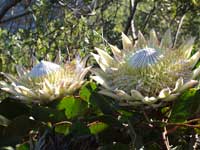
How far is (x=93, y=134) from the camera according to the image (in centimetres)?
89

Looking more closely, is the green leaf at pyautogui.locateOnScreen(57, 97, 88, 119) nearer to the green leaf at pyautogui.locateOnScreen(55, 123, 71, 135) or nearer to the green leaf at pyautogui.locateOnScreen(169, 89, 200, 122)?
the green leaf at pyautogui.locateOnScreen(55, 123, 71, 135)

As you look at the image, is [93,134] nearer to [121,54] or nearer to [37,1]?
[121,54]

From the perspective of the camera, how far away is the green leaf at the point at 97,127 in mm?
867

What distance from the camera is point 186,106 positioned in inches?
34.4

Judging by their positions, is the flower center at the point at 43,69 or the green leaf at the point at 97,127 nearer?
the green leaf at the point at 97,127

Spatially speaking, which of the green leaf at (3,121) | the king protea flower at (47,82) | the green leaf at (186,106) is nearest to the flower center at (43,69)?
the king protea flower at (47,82)

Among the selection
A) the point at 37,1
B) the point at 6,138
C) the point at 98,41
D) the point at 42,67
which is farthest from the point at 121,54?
the point at 37,1

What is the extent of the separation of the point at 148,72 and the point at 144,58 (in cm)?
3

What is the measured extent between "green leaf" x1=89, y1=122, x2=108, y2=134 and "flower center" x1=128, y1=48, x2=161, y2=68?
116 mm

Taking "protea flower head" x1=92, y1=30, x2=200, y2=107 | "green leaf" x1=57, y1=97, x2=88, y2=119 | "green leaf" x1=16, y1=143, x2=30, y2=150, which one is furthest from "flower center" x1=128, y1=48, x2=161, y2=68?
"green leaf" x1=16, y1=143, x2=30, y2=150

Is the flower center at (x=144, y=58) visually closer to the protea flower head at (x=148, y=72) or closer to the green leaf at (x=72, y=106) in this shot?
the protea flower head at (x=148, y=72)

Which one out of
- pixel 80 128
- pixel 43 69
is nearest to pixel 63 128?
pixel 80 128

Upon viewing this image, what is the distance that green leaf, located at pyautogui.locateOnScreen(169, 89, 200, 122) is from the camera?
33.9 inches

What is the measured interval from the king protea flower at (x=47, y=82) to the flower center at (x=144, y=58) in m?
0.10
